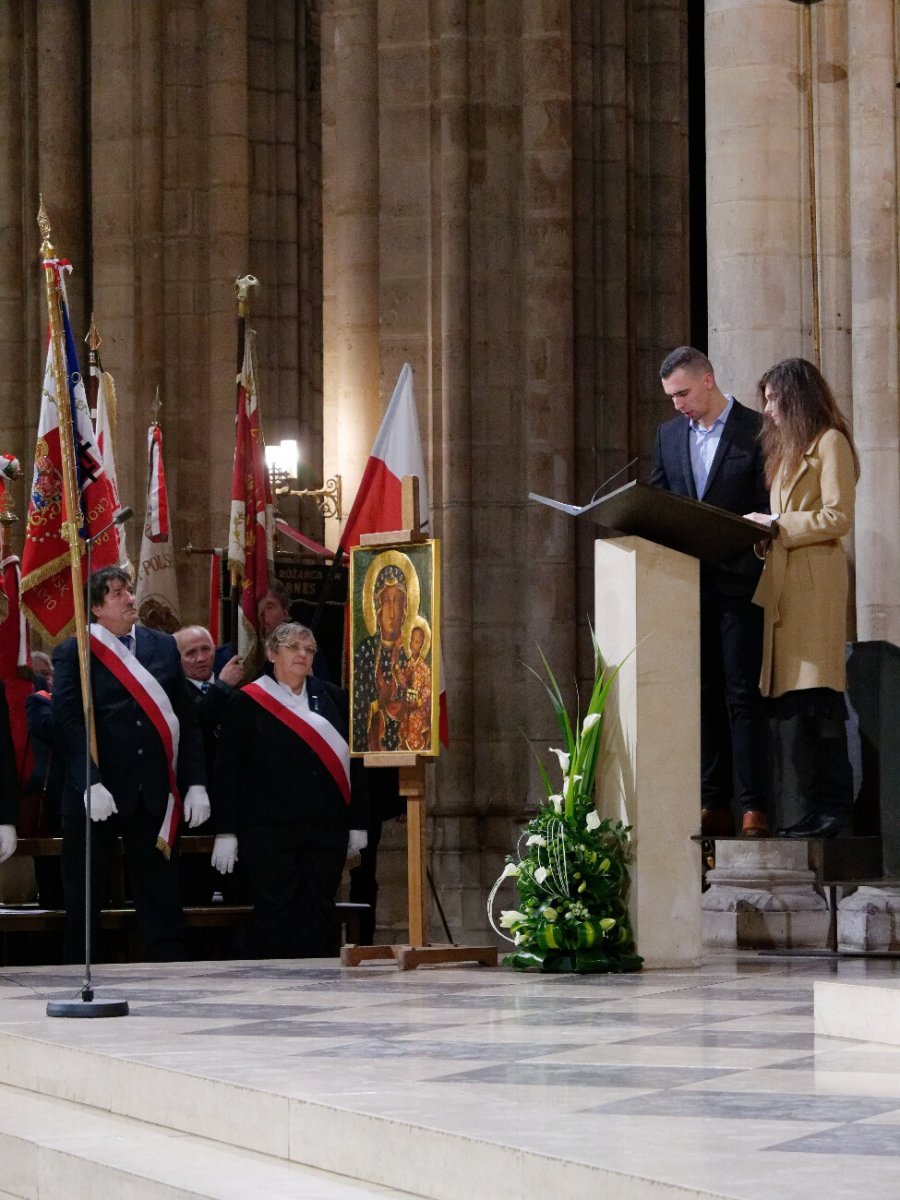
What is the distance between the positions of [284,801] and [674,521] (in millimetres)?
2296

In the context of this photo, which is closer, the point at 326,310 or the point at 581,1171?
the point at 581,1171

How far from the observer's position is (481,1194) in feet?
12.9

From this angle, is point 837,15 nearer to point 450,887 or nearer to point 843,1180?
point 450,887

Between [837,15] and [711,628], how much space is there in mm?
3601

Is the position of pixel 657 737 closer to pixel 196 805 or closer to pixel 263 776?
pixel 263 776

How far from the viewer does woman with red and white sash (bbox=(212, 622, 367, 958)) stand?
881 centimetres

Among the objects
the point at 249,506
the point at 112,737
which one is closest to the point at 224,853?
the point at 112,737

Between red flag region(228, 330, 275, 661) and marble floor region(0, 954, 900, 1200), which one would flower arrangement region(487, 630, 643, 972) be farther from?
red flag region(228, 330, 275, 661)

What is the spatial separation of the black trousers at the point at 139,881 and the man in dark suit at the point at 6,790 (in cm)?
20

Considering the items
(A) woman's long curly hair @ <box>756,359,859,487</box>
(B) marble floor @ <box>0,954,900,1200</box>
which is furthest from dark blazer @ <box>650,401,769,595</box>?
(B) marble floor @ <box>0,954,900,1200</box>

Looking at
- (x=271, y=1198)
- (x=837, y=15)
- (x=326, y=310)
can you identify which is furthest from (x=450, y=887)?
(x=271, y=1198)

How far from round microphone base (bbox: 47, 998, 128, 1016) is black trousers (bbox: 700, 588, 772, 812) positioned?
7.72 feet

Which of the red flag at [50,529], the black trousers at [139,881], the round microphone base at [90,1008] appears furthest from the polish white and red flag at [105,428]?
the round microphone base at [90,1008]

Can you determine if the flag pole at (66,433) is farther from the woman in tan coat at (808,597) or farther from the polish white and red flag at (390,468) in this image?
the polish white and red flag at (390,468)
